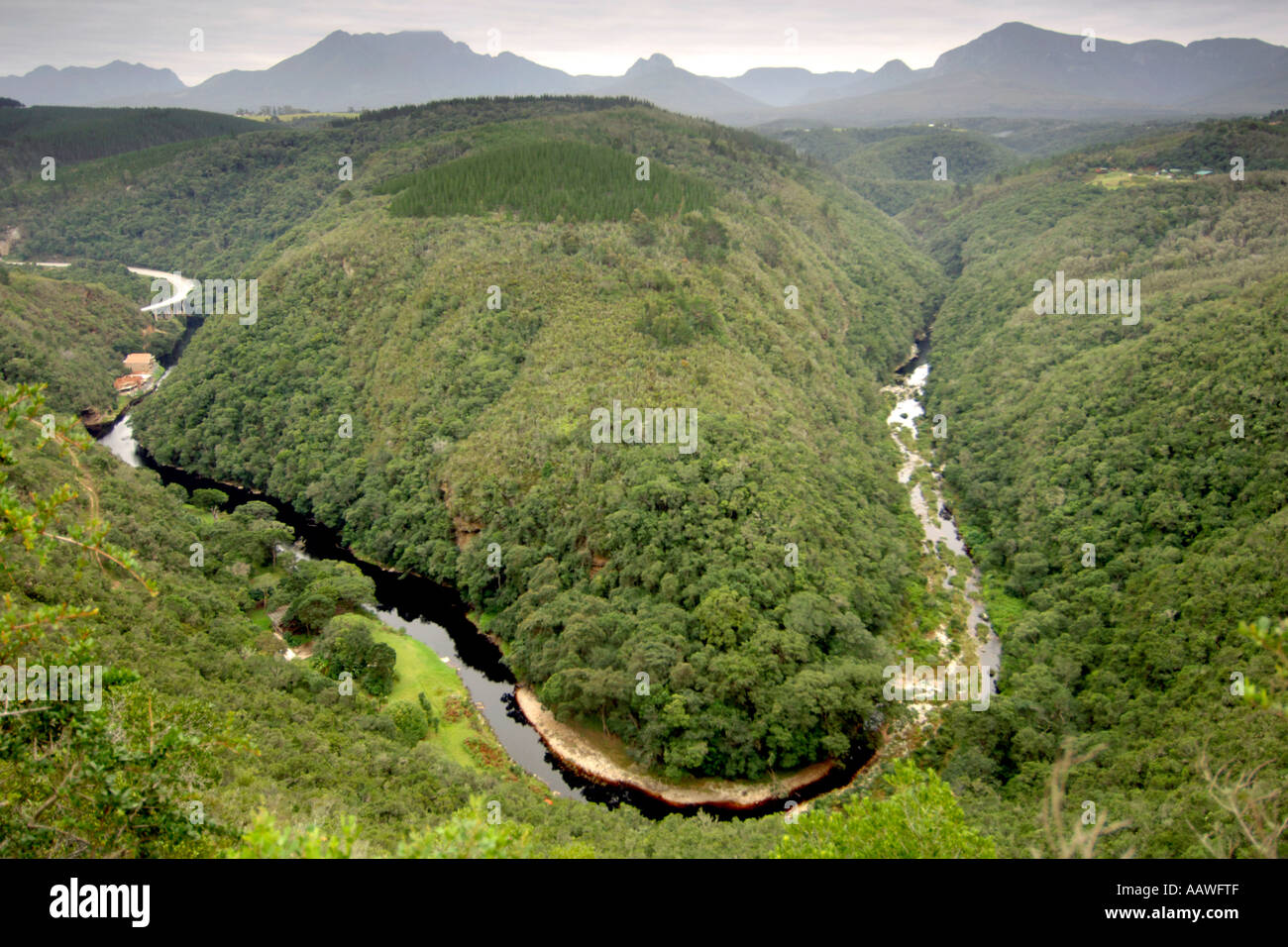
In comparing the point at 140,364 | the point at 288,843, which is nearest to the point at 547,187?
the point at 140,364

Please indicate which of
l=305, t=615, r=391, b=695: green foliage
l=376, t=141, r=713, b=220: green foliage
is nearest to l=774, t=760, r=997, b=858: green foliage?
l=305, t=615, r=391, b=695: green foliage

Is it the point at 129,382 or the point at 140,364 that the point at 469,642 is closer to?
the point at 129,382

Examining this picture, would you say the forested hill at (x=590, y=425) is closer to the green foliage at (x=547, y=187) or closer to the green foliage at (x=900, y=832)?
the green foliage at (x=547, y=187)

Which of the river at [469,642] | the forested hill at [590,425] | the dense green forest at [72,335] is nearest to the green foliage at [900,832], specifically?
the forested hill at [590,425]

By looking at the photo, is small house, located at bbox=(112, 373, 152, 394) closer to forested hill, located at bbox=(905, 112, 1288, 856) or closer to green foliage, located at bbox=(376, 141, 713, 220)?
green foliage, located at bbox=(376, 141, 713, 220)

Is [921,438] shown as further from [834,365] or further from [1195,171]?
[1195,171]

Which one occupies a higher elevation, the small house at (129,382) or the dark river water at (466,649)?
the small house at (129,382)
